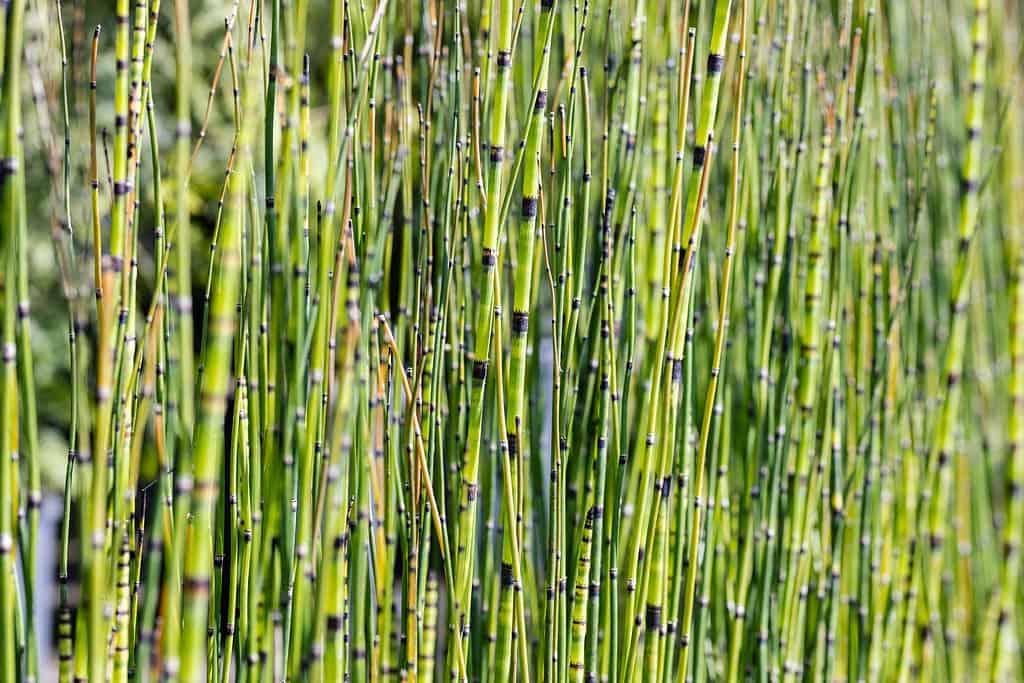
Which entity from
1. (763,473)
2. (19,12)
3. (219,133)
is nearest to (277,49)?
(19,12)

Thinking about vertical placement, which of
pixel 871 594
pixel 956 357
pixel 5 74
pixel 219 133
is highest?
pixel 219 133

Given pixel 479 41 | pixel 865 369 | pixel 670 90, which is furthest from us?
pixel 865 369

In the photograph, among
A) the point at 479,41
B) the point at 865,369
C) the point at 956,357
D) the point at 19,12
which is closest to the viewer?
the point at 19,12

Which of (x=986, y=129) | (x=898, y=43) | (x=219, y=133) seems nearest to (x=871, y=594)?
(x=898, y=43)

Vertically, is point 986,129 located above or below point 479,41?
above

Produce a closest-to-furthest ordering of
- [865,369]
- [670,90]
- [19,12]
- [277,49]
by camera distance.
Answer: [19,12]
[277,49]
[670,90]
[865,369]

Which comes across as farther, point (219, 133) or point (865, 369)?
point (219, 133)

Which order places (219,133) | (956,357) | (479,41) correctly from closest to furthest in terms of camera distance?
(479,41), (956,357), (219,133)

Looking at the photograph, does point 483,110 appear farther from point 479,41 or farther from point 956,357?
point 956,357

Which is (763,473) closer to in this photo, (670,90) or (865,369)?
(865,369)
